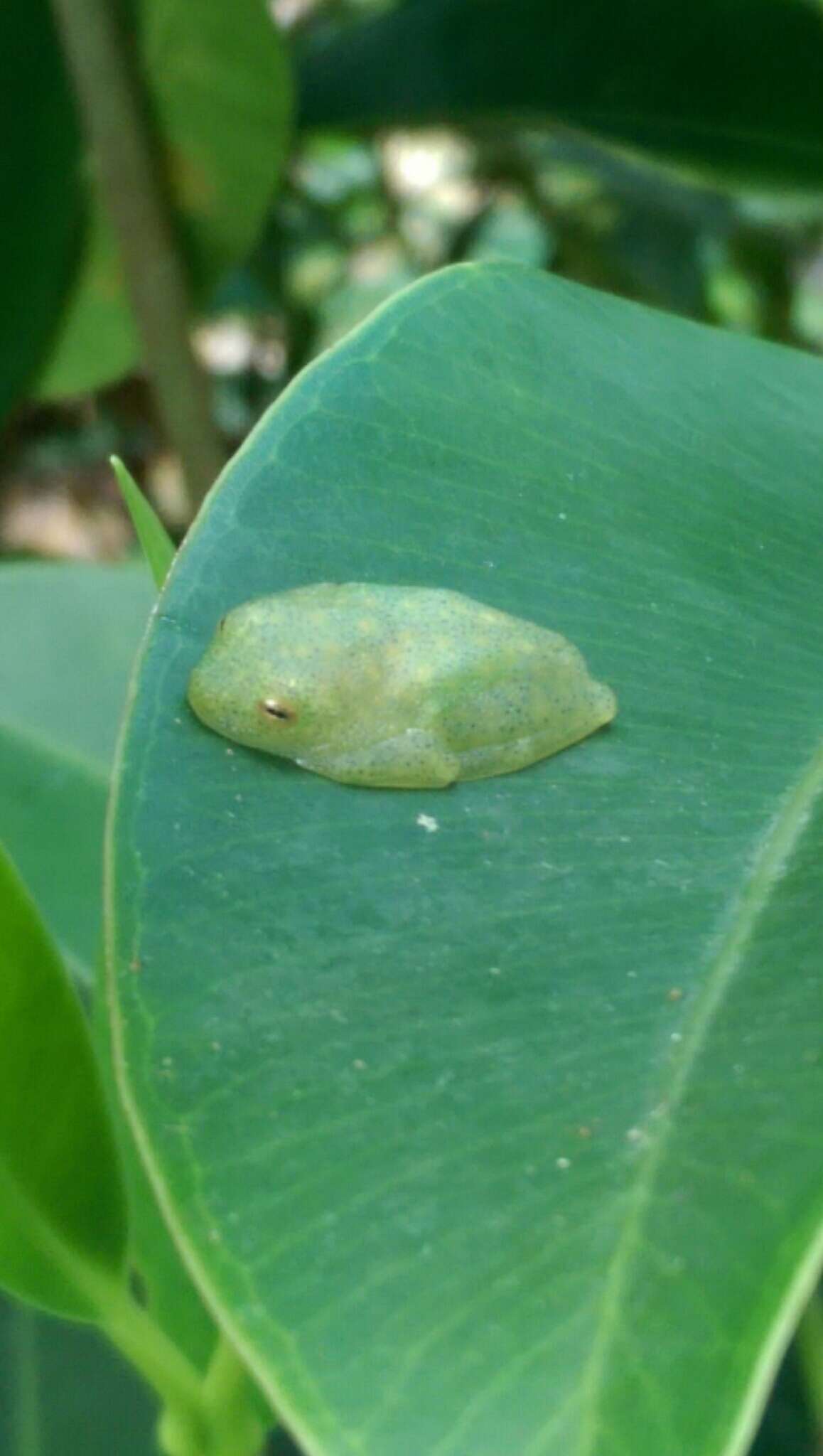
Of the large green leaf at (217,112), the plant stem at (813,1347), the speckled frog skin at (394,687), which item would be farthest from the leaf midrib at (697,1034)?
the large green leaf at (217,112)

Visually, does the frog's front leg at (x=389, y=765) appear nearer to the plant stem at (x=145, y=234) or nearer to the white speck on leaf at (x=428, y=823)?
the white speck on leaf at (x=428, y=823)

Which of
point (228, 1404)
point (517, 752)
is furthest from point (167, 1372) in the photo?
point (517, 752)

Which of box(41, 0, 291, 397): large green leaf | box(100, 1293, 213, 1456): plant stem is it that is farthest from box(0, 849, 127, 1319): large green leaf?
box(41, 0, 291, 397): large green leaf

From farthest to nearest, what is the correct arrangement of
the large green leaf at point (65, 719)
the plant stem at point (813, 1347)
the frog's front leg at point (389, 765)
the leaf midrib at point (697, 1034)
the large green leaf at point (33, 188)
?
1. the large green leaf at point (33, 188)
2. the large green leaf at point (65, 719)
3. the plant stem at point (813, 1347)
4. the frog's front leg at point (389, 765)
5. the leaf midrib at point (697, 1034)

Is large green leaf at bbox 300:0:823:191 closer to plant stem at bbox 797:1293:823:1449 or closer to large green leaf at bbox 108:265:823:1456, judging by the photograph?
large green leaf at bbox 108:265:823:1456

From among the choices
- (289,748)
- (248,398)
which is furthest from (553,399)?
(248,398)

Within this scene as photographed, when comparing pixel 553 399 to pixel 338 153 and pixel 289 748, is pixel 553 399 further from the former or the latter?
pixel 338 153
